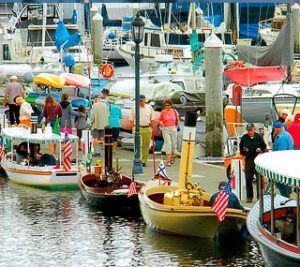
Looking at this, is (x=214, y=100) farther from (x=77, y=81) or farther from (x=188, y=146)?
(x=77, y=81)

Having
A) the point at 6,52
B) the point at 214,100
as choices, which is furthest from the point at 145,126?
the point at 6,52

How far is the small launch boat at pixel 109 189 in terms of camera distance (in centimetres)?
2342

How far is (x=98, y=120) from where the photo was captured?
29578 mm

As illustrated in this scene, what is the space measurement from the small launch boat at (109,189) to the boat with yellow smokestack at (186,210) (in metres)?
1.22

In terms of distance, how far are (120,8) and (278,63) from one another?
6484cm

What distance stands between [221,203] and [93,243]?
2.63 m

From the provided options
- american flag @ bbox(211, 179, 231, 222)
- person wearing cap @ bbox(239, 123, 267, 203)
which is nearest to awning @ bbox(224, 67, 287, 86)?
person wearing cap @ bbox(239, 123, 267, 203)

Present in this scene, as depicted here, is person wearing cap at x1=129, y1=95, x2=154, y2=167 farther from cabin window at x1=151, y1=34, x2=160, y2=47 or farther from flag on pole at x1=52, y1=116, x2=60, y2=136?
cabin window at x1=151, y1=34, x2=160, y2=47

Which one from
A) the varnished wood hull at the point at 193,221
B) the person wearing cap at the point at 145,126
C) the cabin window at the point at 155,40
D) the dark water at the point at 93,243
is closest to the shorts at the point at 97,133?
the person wearing cap at the point at 145,126

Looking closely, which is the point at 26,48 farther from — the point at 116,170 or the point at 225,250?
the point at 225,250

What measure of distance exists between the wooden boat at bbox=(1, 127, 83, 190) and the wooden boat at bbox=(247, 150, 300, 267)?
26.6ft

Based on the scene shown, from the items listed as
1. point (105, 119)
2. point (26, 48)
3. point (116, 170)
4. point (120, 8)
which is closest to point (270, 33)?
point (26, 48)

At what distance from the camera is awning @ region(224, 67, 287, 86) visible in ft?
132

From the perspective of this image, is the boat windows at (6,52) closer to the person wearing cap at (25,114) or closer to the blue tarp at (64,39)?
the blue tarp at (64,39)
